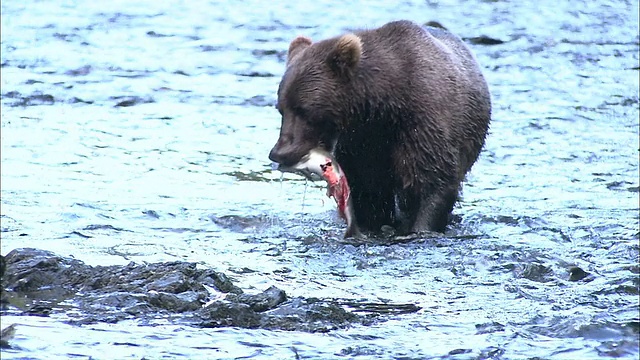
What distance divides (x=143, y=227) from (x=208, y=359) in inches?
113

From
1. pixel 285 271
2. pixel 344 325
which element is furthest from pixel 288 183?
pixel 344 325

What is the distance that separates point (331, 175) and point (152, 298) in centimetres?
185

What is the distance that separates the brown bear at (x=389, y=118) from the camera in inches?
285

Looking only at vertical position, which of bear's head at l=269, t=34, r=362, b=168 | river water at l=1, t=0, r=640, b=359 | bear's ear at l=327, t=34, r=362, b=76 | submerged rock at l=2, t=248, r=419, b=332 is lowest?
river water at l=1, t=0, r=640, b=359

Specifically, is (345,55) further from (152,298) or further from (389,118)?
(152,298)

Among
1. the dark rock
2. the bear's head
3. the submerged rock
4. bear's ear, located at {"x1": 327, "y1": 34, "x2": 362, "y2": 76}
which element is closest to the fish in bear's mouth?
the bear's head

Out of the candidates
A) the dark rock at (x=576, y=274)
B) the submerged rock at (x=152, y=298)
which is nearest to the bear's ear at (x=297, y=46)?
the submerged rock at (x=152, y=298)

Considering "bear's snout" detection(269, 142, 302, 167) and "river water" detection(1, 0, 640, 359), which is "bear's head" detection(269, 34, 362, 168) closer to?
"bear's snout" detection(269, 142, 302, 167)

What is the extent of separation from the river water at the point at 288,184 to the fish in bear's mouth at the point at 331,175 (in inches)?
7.8

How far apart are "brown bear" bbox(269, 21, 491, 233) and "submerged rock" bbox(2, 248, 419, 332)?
4.11 feet

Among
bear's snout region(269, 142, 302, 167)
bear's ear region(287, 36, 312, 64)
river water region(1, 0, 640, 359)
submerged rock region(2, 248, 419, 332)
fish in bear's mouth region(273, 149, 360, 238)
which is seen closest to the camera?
river water region(1, 0, 640, 359)

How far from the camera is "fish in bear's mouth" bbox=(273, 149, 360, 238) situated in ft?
23.8

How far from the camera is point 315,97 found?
7199 millimetres

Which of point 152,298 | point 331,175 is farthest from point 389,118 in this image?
point 152,298
